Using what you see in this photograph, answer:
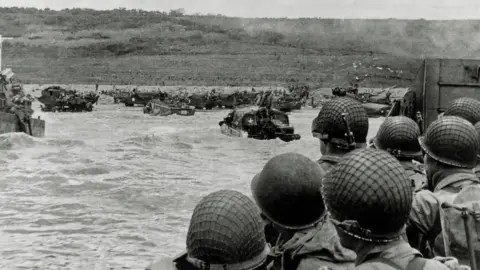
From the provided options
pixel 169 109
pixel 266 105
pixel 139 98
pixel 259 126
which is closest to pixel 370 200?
pixel 259 126

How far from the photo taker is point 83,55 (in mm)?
83438

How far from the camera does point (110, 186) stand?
1709 centimetres

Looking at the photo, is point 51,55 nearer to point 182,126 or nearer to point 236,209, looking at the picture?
point 182,126

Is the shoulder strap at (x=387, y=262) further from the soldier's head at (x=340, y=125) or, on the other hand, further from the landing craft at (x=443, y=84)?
the landing craft at (x=443, y=84)

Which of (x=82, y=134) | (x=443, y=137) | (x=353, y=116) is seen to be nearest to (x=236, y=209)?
(x=443, y=137)

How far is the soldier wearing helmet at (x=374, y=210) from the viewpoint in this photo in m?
2.98

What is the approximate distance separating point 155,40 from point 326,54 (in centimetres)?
2075

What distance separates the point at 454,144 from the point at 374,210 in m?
1.71

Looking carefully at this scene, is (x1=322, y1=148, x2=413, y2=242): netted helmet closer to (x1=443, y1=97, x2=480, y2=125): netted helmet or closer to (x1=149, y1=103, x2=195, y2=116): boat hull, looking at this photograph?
(x1=443, y1=97, x2=480, y2=125): netted helmet

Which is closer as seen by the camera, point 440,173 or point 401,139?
point 440,173

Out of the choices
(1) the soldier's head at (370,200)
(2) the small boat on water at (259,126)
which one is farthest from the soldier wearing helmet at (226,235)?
(2) the small boat on water at (259,126)

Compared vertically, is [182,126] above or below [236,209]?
below

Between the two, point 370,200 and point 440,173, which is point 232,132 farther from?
point 370,200

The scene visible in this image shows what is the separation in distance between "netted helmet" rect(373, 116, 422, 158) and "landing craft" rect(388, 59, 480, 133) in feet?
14.8
